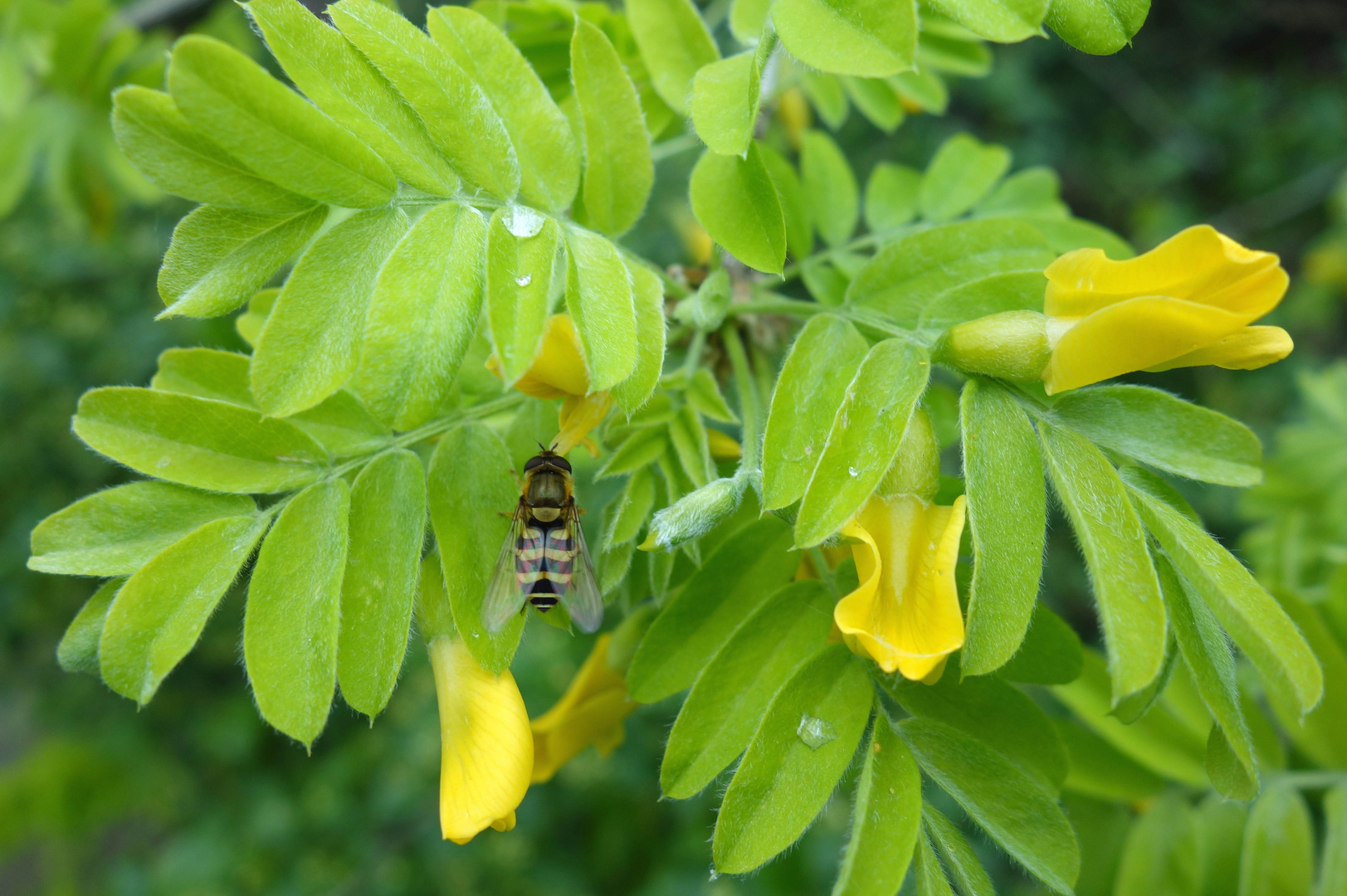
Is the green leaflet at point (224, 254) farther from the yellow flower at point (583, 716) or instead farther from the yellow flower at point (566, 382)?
the yellow flower at point (583, 716)

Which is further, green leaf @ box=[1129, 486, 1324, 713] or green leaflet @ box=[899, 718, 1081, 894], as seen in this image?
green leaflet @ box=[899, 718, 1081, 894]

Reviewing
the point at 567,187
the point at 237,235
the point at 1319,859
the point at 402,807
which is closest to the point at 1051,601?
the point at 1319,859

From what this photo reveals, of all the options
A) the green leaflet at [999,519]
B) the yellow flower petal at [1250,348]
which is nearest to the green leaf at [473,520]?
the green leaflet at [999,519]

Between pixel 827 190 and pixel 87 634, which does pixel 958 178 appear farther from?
pixel 87 634

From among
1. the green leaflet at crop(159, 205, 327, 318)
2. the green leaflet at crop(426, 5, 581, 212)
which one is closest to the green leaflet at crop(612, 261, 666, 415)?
the green leaflet at crop(426, 5, 581, 212)

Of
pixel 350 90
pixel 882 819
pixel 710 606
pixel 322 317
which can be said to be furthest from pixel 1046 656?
pixel 350 90

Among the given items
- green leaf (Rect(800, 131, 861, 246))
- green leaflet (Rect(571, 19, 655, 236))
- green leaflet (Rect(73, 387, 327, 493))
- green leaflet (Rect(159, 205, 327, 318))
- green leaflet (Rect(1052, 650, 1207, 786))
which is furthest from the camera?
green leaf (Rect(800, 131, 861, 246))

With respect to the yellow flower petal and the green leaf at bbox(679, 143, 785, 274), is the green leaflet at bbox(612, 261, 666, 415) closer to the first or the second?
the green leaf at bbox(679, 143, 785, 274)

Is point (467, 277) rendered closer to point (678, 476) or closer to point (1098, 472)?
point (678, 476)
